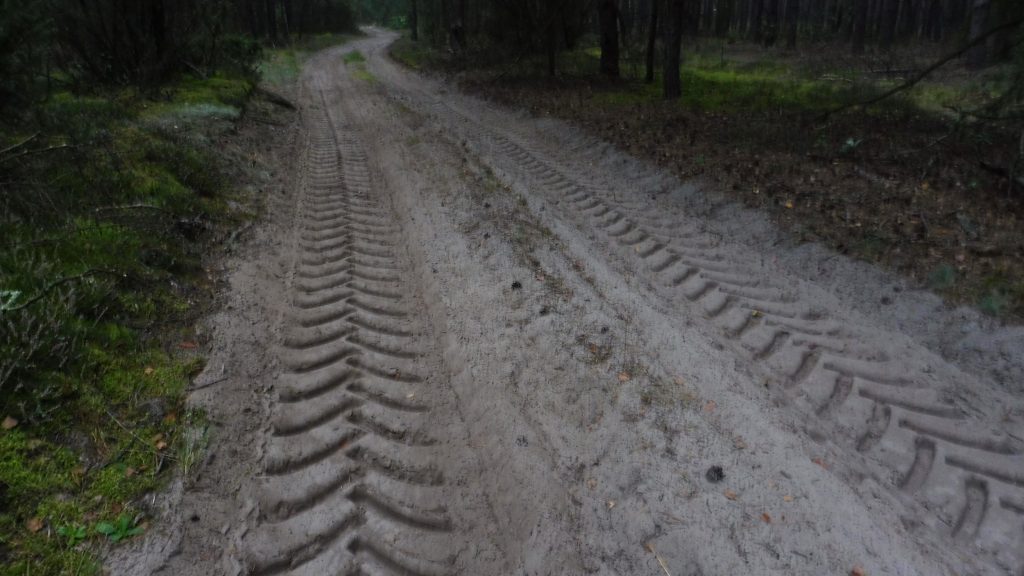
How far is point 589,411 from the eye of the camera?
297cm

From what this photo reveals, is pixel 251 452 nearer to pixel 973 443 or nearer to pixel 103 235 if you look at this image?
pixel 103 235

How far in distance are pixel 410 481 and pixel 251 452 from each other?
82 cm

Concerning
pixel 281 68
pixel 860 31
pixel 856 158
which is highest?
pixel 860 31

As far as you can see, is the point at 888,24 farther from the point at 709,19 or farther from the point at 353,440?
the point at 353,440

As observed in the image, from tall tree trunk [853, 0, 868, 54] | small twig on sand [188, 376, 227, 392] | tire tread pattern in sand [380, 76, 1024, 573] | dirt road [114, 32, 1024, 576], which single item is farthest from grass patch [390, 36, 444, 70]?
small twig on sand [188, 376, 227, 392]

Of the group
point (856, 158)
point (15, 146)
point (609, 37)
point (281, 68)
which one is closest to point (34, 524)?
point (15, 146)

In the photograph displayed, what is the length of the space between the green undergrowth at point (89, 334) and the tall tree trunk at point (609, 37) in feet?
41.5

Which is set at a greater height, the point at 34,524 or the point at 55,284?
the point at 55,284

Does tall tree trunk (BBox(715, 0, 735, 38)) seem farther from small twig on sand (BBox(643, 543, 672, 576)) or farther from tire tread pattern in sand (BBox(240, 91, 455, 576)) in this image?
small twig on sand (BBox(643, 543, 672, 576))

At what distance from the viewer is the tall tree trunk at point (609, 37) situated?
14.6 metres

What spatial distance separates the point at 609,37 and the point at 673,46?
4.26 meters

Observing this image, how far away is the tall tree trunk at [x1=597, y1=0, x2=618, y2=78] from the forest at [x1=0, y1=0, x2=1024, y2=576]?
0.83 feet

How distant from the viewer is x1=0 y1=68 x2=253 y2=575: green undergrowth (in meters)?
2.07

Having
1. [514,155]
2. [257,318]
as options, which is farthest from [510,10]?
[257,318]
